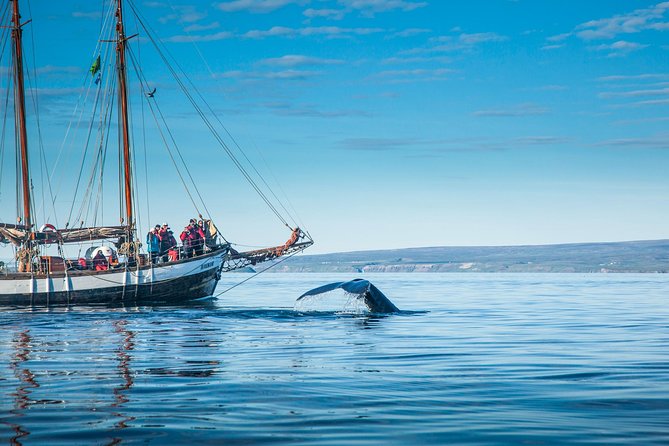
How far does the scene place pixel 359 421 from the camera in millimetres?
12414

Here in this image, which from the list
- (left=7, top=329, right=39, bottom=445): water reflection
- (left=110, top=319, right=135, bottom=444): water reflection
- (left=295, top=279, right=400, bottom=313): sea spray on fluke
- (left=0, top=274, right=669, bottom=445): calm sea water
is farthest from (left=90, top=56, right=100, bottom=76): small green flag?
(left=7, top=329, right=39, bottom=445): water reflection

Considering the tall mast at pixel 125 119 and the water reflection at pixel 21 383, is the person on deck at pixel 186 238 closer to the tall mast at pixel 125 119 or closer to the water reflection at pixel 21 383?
the tall mast at pixel 125 119

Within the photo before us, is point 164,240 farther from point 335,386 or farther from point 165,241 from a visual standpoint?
point 335,386

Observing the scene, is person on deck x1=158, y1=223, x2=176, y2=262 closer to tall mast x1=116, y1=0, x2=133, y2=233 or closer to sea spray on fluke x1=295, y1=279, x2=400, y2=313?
tall mast x1=116, y1=0, x2=133, y2=233

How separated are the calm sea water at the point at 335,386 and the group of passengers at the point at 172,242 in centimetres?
2804

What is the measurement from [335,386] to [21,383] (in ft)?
18.6

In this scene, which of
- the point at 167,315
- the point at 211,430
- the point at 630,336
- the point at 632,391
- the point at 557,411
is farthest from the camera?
the point at 167,315

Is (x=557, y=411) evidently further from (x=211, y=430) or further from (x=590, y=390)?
(x=211, y=430)

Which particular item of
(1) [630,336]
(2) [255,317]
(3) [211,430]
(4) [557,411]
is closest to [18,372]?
(3) [211,430]

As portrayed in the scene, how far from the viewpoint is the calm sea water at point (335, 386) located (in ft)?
38.2

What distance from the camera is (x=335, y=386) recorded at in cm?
1602

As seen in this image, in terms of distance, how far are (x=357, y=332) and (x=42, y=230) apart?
3608cm

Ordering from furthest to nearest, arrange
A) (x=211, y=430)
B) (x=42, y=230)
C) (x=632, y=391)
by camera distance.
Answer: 1. (x=42, y=230)
2. (x=632, y=391)
3. (x=211, y=430)

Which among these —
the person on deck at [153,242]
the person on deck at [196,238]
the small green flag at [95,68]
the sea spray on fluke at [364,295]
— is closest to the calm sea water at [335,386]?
the sea spray on fluke at [364,295]
